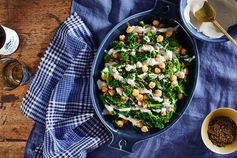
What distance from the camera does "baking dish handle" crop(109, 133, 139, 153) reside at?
1624 millimetres

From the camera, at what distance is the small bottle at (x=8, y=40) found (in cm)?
174

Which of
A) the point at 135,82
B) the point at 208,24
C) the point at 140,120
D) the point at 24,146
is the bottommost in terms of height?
the point at 24,146

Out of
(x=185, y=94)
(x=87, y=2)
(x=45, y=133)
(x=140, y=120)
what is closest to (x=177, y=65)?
(x=185, y=94)

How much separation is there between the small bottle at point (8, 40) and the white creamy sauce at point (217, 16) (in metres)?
0.60

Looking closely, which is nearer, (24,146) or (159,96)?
(159,96)

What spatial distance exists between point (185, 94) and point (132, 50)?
22cm

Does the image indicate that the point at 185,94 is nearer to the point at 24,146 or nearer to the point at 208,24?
the point at 208,24

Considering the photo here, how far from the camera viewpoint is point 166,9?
63.9 inches

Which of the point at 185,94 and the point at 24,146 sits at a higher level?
the point at 185,94

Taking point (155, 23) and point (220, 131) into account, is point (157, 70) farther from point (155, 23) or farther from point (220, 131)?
point (220, 131)

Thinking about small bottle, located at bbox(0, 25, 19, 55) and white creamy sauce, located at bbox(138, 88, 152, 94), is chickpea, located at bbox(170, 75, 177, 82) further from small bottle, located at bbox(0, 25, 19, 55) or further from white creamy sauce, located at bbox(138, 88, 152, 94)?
small bottle, located at bbox(0, 25, 19, 55)

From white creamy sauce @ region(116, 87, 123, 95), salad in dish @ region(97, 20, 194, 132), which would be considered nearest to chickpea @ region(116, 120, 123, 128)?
salad in dish @ region(97, 20, 194, 132)

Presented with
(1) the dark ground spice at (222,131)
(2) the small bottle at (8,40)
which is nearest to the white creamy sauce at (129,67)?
(1) the dark ground spice at (222,131)

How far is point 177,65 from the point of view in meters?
1.63
